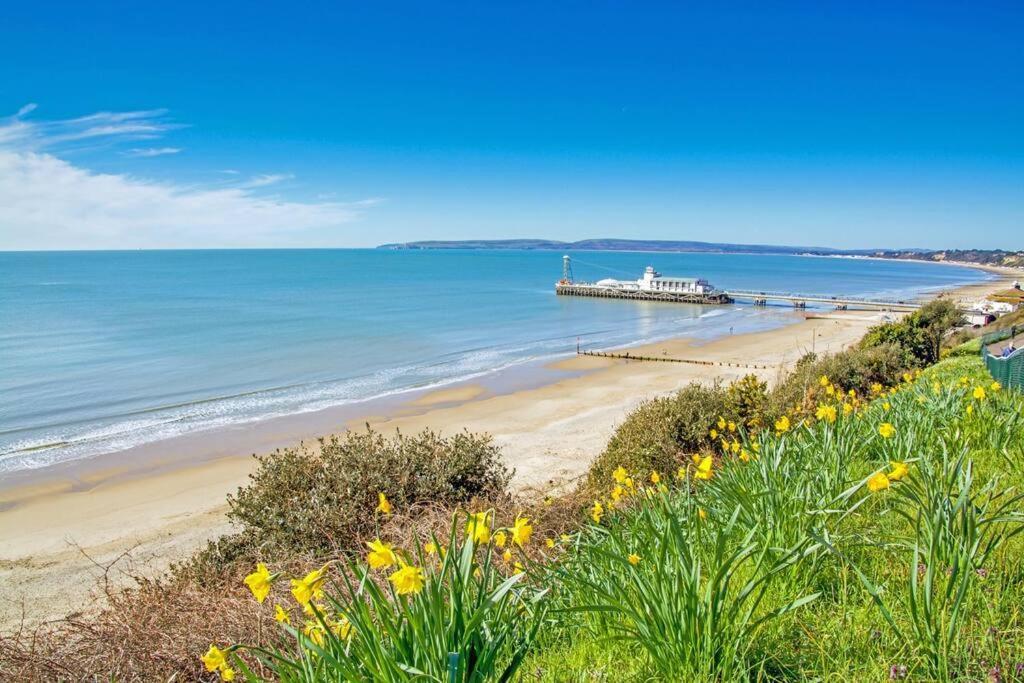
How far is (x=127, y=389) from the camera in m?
28.0

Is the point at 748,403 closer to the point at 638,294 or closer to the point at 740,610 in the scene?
the point at 740,610

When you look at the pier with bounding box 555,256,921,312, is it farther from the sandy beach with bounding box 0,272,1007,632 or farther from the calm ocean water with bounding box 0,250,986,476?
the sandy beach with bounding box 0,272,1007,632

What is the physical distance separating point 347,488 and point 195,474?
38.8 ft

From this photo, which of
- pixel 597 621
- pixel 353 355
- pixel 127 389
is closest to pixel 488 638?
pixel 597 621

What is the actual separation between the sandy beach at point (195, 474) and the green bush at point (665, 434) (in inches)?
102

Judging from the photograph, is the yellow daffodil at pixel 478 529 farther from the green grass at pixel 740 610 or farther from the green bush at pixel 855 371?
the green bush at pixel 855 371

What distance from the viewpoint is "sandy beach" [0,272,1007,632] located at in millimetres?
11977

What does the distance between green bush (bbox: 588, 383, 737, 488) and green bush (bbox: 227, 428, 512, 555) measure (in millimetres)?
2124

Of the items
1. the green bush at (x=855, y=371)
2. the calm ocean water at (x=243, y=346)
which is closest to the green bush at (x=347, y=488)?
the green bush at (x=855, y=371)

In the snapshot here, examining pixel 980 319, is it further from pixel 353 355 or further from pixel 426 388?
pixel 353 355

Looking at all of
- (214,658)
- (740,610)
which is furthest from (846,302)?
(214,658)

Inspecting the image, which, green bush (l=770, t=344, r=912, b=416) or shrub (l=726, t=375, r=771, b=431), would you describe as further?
green bush (l=770, t=344, r=912, b=416)

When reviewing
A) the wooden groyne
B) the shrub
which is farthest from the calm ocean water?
the shrub

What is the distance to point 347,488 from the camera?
8.14m
